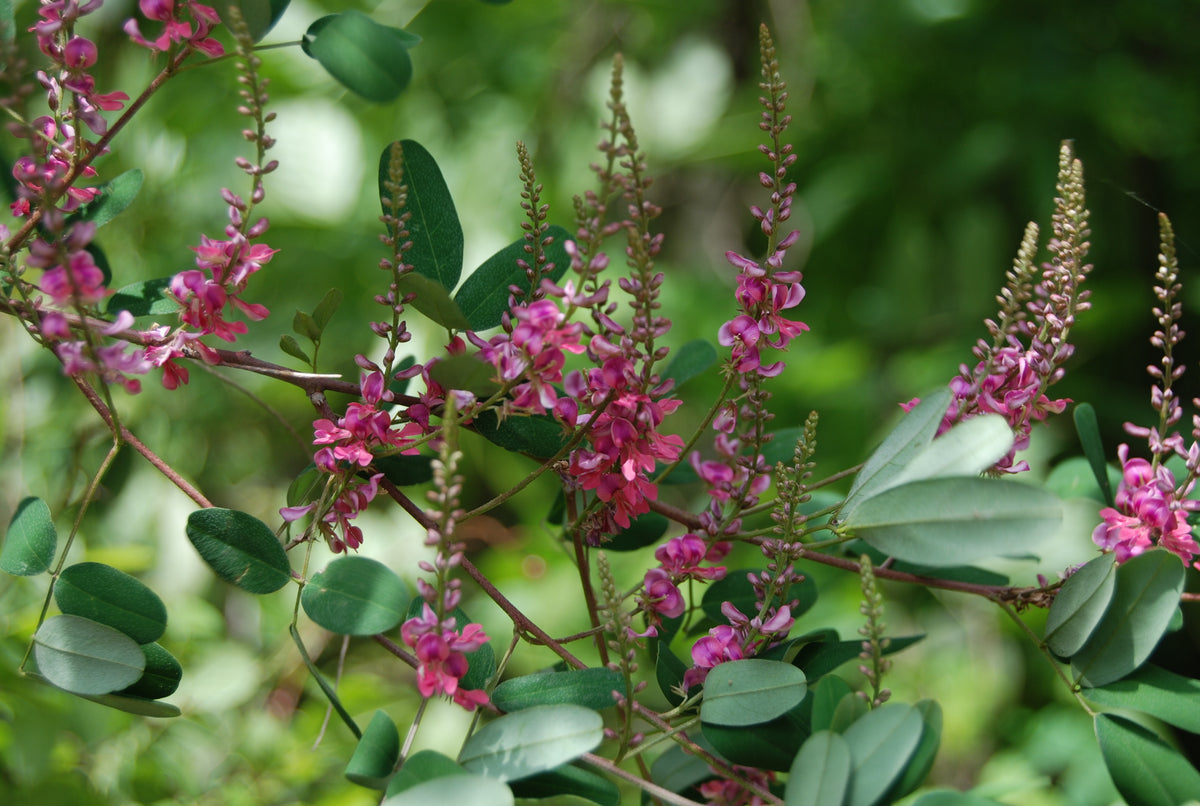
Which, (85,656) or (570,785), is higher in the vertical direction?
(85,656)

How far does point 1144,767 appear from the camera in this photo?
42 centimetres

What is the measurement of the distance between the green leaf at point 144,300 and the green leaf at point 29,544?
113mm

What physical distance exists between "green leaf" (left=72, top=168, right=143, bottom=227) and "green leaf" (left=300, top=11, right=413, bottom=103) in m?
0.15

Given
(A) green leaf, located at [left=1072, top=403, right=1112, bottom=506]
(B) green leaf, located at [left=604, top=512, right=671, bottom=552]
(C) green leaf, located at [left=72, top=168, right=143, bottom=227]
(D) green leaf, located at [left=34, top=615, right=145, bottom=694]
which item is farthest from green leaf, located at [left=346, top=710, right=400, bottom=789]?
(A) green leaf, located at [left=1072, top=403, right=1112, bottom=506]

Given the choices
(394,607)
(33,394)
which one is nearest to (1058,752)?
(394,607)

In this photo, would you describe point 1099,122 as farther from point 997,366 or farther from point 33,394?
point 33,394

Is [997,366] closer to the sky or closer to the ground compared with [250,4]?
closer to the ground

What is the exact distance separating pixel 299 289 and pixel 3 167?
1032 millimetres

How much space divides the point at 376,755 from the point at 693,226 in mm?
1854

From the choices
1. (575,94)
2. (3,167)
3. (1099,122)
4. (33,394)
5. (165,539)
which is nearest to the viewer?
(3,167)

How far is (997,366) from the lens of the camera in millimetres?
457

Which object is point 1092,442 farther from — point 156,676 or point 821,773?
point 156,676

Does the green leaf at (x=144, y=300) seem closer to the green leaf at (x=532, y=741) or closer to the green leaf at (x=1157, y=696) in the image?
the green leaf at (x=532, y=741)

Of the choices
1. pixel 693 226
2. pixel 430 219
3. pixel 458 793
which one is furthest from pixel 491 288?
pixel 693 226
